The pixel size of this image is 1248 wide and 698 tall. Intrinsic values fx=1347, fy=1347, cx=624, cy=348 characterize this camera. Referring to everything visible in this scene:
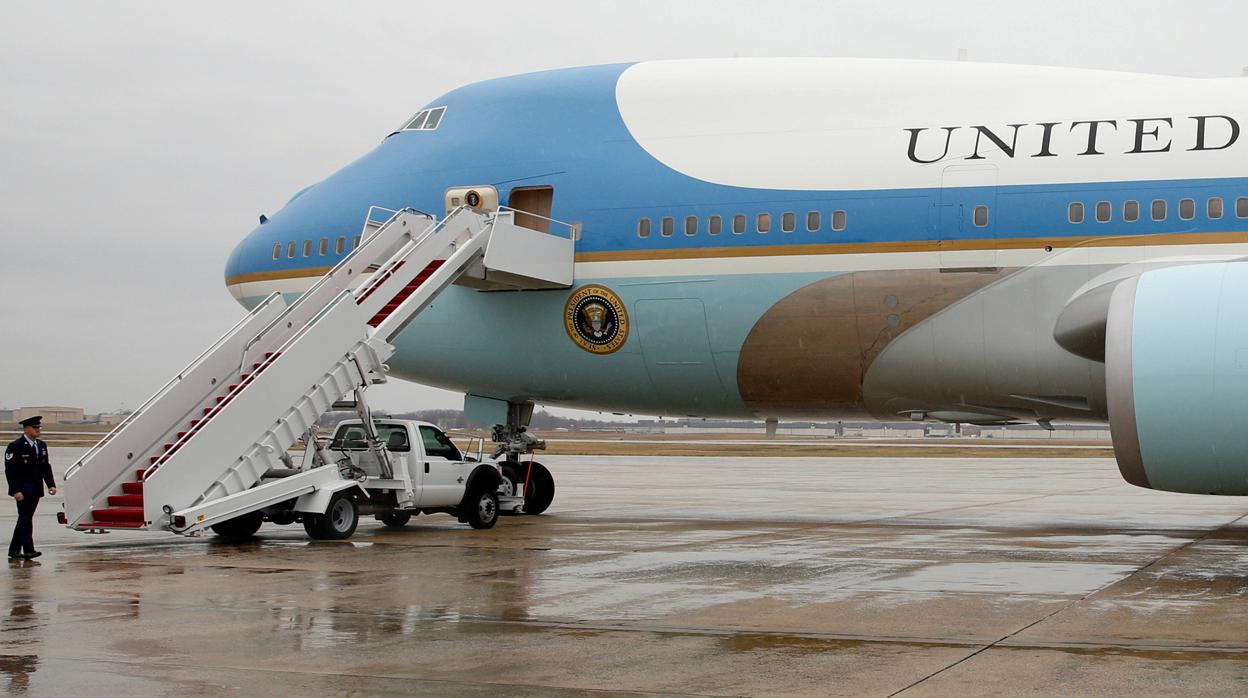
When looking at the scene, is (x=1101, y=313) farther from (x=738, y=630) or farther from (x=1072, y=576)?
(x=738, y=630)

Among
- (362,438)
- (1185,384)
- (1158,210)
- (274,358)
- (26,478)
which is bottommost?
(26,478)

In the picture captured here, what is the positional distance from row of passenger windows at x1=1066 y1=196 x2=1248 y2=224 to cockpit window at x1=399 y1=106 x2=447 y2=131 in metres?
9.23

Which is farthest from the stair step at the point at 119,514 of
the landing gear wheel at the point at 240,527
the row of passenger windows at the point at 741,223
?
the row of passenger windows at the point at 741,223

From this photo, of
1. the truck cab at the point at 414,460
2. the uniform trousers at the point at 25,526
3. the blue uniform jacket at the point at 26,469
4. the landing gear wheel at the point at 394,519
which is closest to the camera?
the uniform trousers at the point at 25,526

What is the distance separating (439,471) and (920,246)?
275 inches

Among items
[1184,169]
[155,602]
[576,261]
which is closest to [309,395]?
[576,261]

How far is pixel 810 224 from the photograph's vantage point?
54.7 ft

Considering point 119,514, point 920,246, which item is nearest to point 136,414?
point 119,514

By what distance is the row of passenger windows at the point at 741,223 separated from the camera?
1658cm

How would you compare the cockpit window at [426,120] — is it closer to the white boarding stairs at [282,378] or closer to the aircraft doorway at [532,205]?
the white boarding stairs at [282,378]

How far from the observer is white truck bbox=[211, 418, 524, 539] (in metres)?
16.6

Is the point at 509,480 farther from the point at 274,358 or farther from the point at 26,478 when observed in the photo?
the point at 26,478

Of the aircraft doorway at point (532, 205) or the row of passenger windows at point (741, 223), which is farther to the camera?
the aircraft doorway at point (532, 205)

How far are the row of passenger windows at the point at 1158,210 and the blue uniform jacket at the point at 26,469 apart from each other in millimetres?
11835
